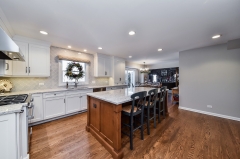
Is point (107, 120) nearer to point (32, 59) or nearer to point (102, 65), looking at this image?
point (32, 59)

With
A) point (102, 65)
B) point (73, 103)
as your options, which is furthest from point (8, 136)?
point (102, 65)

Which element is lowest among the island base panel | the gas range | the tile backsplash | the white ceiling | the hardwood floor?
the hardwood floor

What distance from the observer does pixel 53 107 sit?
2949 millimetres

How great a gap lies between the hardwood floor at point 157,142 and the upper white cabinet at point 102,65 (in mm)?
2338

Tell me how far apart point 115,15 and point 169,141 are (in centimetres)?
272

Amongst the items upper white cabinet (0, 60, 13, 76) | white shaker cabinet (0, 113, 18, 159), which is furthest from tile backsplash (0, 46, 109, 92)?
white shaker cabinet (0, 113, 18, 159)

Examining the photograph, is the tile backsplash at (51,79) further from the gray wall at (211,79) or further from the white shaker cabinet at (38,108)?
the gray wall at (211,79)

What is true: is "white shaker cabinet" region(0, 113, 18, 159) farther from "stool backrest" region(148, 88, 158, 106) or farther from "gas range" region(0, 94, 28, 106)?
"stool backrest" region(148, 88, 158, 106)

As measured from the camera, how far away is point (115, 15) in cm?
174

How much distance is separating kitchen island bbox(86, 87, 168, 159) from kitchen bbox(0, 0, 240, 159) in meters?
0.02

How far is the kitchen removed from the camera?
154cm

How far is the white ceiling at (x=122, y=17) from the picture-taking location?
58.4 inches

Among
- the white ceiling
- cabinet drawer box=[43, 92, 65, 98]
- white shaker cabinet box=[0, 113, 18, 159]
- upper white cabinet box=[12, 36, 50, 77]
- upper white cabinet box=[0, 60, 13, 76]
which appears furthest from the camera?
cabinet drawer box=[43, 92, 65, 98]

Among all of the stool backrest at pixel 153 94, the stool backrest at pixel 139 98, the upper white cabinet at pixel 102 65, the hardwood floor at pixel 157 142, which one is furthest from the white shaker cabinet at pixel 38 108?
the stool backrest at pixel 153 94
